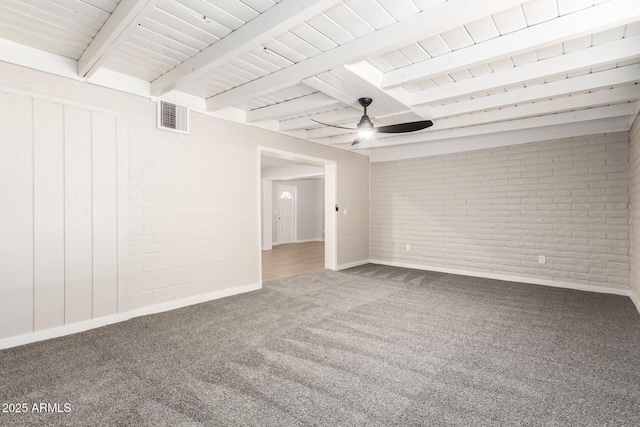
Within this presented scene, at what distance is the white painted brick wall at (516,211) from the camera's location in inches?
186

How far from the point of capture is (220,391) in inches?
82.0

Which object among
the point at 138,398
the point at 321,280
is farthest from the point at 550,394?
the point at 321,280

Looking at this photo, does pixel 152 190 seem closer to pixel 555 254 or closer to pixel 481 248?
pixel 481 248

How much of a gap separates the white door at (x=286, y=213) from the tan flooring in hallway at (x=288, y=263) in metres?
2.14

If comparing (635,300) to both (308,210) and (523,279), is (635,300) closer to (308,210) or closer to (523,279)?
(523,279)

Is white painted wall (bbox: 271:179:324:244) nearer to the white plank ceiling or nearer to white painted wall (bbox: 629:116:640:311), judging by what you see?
the white plank ceiling

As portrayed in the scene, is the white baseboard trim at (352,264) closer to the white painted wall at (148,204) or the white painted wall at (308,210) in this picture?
Result: the white painted wall at (148,204)

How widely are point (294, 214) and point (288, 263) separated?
16.1 ft

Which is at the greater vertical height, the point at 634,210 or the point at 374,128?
the point at 374,128

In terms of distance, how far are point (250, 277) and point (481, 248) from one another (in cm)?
418

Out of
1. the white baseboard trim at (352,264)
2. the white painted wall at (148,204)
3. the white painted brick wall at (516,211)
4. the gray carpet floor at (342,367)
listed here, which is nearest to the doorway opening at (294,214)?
the white baseboard trim at (352,264)

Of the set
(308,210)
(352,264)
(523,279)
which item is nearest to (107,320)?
(352,264)

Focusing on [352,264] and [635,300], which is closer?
[635,300]

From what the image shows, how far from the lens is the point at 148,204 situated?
3.61 meters
